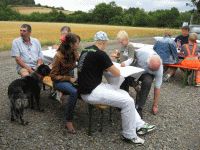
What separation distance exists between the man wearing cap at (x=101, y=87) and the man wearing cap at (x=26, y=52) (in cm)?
184

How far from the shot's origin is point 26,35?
7211mm

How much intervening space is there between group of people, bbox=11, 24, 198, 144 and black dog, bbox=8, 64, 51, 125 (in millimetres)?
458

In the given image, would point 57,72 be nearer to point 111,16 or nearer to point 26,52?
point 26,52

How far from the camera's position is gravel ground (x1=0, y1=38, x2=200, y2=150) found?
18.3 ft

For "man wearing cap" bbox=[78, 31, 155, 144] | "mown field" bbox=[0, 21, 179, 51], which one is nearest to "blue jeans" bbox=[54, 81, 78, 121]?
"man wearing cap" bbox=[78, 31, 155, 144]

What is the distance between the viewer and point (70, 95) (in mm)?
5961

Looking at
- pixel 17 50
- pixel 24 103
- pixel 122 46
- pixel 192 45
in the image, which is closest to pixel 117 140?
pixel 24 103

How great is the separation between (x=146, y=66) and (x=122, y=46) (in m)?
0.76

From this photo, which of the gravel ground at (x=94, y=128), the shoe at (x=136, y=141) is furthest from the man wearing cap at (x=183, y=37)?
the shoe at (x=136, y=141)

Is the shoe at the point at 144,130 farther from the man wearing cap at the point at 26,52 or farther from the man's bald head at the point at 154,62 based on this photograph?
the man wearing cap at the point at 26,52

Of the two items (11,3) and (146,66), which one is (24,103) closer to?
(146,66)

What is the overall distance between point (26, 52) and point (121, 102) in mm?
2711

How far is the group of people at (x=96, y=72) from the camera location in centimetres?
558

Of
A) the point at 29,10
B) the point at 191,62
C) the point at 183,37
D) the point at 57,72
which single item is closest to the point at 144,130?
the point at 57,72
